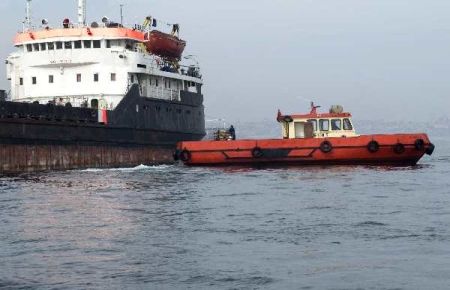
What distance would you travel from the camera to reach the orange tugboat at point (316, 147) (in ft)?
113

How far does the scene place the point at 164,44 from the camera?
155 feet

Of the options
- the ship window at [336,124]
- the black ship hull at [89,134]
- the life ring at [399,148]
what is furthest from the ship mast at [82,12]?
the life ring at [399,148]

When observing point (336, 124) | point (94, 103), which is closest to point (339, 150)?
point (336, 124)

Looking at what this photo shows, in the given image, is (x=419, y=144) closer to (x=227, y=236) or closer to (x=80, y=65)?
(x=80, y=65)

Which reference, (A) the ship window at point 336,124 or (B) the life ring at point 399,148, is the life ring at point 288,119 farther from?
(B) the life ring at point 399,148

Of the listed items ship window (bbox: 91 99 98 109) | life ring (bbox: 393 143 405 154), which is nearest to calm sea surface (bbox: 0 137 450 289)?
life ring (bbox: 393 143 405 154)

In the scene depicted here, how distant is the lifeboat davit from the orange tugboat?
10.4m

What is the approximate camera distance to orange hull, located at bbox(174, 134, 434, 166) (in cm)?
3453

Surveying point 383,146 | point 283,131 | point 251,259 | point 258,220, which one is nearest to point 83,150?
point 283,131

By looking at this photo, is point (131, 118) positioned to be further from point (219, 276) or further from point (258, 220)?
point (219, 276)

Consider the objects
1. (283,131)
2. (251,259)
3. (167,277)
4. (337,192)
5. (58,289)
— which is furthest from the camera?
(283,131)

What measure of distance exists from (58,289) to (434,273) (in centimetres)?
568

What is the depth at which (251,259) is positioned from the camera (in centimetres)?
1223

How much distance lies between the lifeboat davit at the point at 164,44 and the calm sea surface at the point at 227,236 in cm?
2011
